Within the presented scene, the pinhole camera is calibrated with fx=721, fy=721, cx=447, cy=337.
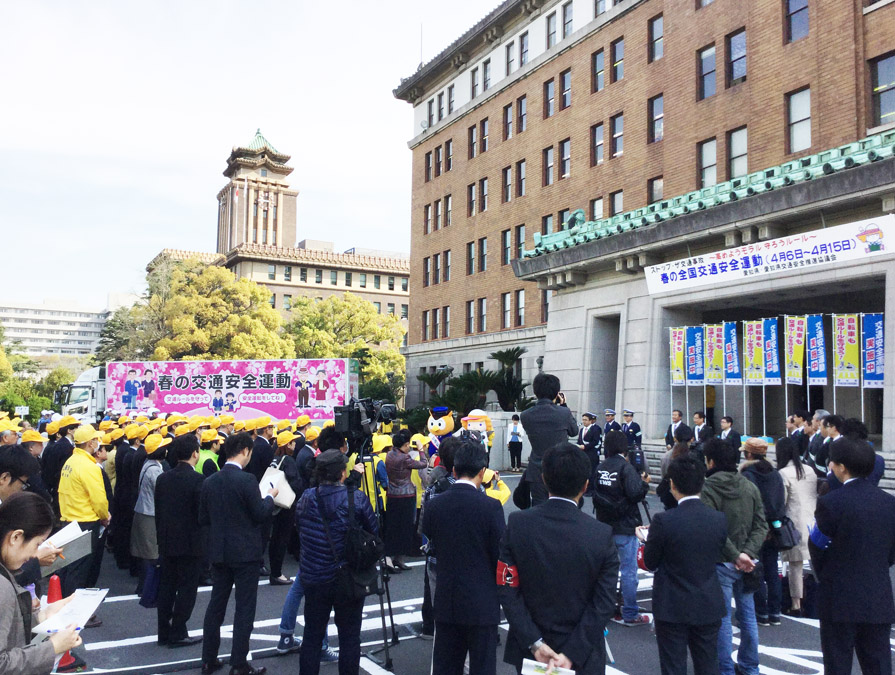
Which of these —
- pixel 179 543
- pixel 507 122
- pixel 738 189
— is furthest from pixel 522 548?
pixel 507 122

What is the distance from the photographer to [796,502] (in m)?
7.71

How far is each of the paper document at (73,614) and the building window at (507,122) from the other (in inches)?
1478

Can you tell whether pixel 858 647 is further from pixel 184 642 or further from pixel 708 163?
pixel 708 163

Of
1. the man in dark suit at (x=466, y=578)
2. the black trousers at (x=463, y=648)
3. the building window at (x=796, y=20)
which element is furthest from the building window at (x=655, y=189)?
the black trousers at (x=463, y=648)

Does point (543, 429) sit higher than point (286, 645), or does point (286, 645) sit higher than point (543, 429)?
point (543, 429)

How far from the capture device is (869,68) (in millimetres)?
21391

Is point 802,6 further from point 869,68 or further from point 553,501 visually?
point 553,501

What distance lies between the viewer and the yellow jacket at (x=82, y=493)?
299 inches

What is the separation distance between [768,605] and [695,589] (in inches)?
149

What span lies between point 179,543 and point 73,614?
12.7ft

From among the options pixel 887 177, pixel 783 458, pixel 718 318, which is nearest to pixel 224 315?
pixel 718 318

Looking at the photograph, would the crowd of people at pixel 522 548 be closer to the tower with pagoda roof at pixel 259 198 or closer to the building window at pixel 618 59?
the building window at pixel 618 59

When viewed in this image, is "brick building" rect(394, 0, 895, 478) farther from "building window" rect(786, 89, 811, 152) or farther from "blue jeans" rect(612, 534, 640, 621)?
"blue jeans" rect(612, 534, 640, 621)

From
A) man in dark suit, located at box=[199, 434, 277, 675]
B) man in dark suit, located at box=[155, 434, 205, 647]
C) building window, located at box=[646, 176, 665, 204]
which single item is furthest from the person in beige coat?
building window, located at box=[646, 176, 665, 204]
